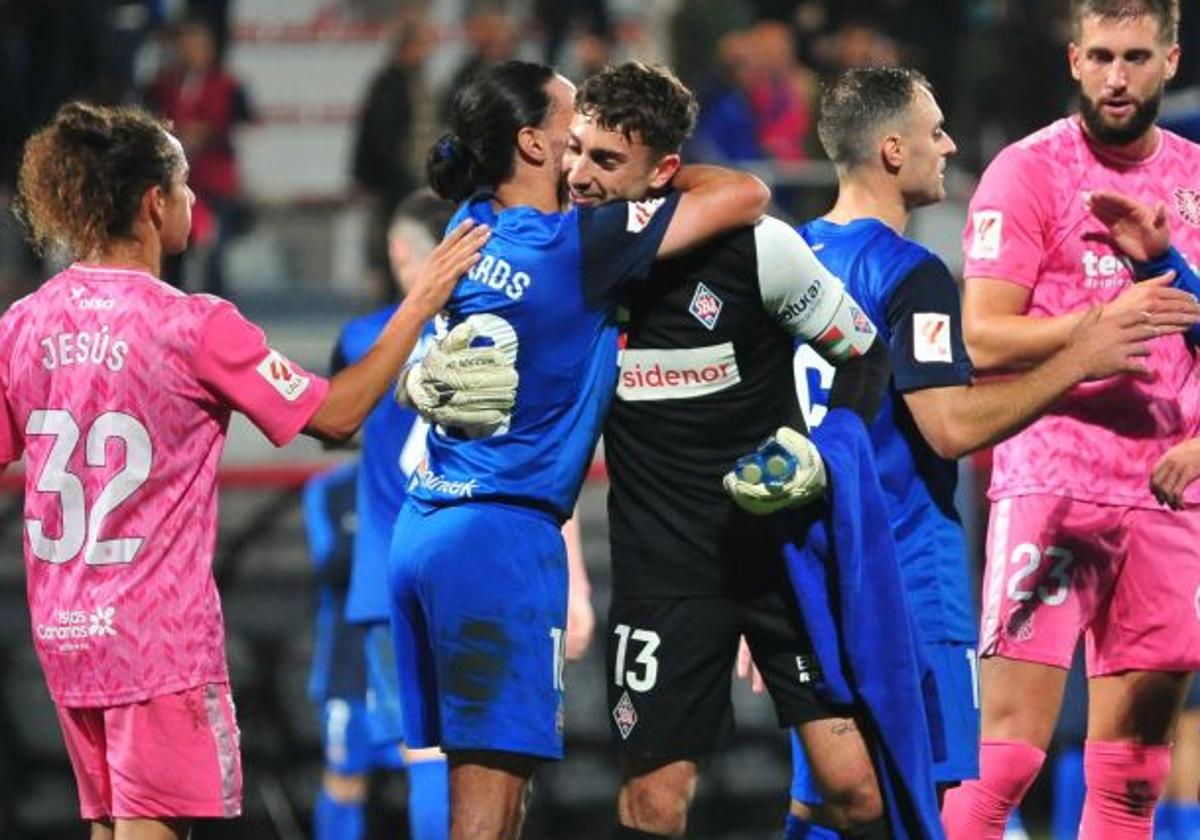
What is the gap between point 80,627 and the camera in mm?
5184

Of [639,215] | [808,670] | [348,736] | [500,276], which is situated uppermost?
[639,215]

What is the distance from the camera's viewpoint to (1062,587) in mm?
6309

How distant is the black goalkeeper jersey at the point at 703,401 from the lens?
17.8 ft

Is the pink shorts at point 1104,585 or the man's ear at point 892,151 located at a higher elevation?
the man's ear at point 892,151

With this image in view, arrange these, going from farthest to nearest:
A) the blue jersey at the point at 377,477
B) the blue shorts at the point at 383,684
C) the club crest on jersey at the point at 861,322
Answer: the blue shorts at the point at 383,684
the blue jersey at the point at 377,477
the club crest on jersey at the point at 861,322

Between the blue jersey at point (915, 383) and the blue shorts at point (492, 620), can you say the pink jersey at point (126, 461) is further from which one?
the blue jersey at point (915, 383)

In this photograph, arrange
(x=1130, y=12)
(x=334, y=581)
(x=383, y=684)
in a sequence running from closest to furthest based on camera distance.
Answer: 1. (x=1130, y=12)
2. (x=383, y=684)
3. (x=334, y=581)

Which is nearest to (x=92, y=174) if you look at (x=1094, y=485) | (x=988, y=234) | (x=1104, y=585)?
(x=988, y=234)

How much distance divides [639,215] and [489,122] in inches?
18.5

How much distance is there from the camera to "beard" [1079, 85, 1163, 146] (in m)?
6.29

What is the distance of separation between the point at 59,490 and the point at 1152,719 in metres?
2.98

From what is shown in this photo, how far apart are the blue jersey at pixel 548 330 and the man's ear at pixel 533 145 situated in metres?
0.18

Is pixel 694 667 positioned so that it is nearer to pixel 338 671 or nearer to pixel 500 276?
pixel 500 276

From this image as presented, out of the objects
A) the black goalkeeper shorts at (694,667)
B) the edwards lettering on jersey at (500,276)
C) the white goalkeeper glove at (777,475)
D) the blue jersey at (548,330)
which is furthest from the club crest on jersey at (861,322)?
the edwards lettering on jersey at (500,276)
